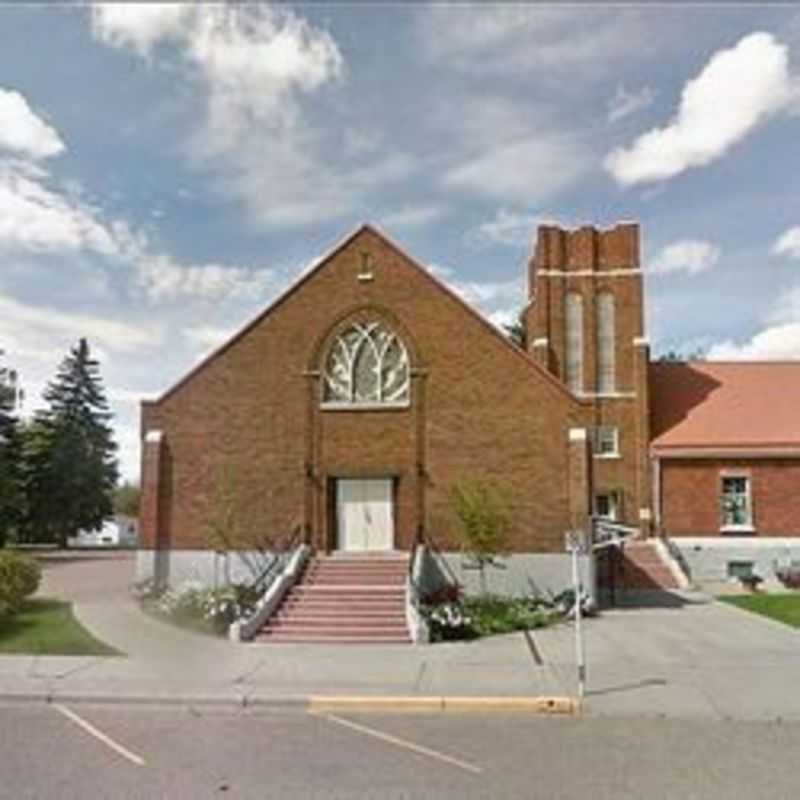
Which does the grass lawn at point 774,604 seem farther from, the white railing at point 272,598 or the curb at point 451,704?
the curb at point 451,704

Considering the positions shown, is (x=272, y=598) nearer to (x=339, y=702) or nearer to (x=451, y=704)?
(x=339, y=702)

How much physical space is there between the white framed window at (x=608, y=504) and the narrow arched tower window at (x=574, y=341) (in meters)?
3.87

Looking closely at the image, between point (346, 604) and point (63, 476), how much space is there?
44982 millimetres

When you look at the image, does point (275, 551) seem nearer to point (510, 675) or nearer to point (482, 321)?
point (482, 321)

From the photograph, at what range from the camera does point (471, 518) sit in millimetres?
28203

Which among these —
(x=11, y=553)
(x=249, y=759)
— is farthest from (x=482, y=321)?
(x=249, y=759)

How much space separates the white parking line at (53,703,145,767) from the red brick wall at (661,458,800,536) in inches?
1064

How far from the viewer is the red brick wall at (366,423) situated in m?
30.2

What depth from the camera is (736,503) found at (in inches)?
1529

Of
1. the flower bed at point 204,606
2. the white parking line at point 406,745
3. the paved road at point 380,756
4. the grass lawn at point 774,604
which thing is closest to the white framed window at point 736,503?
the grass lawn at point 774,604

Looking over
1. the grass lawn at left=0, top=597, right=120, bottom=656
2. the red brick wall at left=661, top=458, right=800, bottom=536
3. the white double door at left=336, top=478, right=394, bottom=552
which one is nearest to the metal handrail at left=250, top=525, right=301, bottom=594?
the white double door at left=336, top=478, right=394, bottom=552

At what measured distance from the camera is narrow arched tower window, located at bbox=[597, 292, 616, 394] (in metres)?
41.8

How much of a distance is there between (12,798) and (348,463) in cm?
2087

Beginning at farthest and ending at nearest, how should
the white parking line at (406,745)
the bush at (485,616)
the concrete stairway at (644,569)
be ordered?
the concrete stairway at (644,569), the bush at (485,616), the white parking line at (406,745)
